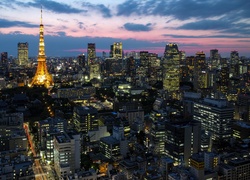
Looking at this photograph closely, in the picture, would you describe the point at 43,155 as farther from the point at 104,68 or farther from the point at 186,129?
the point at 104,68

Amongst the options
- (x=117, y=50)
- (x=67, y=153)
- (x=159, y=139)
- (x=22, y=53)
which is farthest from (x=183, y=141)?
(x=22, y=53)

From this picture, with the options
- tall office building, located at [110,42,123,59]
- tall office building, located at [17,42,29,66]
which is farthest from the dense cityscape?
tall office building, located at [110,42,123,59]

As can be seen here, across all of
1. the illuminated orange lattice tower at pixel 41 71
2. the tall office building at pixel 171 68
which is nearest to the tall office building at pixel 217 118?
the tall office building at pixel 171 68

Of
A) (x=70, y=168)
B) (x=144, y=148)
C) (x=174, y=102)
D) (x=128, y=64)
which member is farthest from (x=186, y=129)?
(x=128, y=64)

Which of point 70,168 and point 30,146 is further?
point 30,146

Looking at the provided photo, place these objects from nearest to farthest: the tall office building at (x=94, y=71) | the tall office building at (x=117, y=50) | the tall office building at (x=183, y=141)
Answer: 1. the tall office building at (x=183, y=141)
2. the tall office building at (x=94, y=71)
3. the tall office building at (x=117, y=50)

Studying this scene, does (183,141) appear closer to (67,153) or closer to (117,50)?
(67,153)

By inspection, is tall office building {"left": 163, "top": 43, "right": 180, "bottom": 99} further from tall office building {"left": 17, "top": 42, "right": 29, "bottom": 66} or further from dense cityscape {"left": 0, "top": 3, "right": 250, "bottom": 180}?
tall office building {"left": 17, "top": 42, "right": 29, "bottom": 66}

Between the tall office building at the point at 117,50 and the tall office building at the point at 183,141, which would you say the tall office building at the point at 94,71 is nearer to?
the tall office building at the point at 117,50
